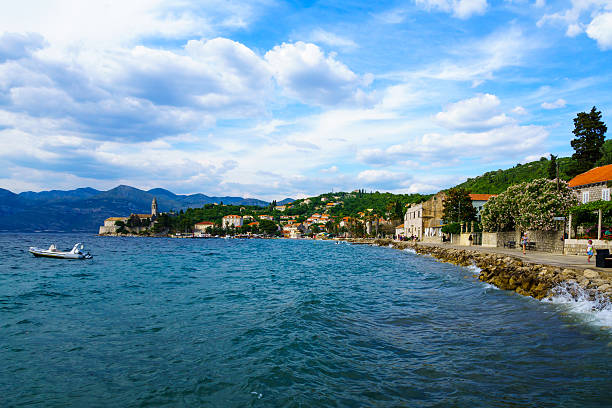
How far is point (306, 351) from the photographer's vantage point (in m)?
8.36

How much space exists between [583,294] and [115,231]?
8589 inches

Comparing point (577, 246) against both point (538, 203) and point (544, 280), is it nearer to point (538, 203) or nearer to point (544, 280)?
point (538, 203)

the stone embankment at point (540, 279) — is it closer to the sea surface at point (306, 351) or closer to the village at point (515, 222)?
the sea surface at point (306, 351)

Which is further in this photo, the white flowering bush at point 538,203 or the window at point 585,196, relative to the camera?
the window at point 585,196

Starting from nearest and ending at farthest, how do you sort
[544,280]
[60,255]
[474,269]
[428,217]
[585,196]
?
[544,280] → [474,269] → [60,255] → [585,196] → [428,217]

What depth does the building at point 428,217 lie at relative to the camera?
69369mm

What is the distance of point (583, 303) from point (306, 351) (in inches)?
378

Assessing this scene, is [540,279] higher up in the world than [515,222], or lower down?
lower down

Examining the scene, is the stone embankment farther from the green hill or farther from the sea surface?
the green hill

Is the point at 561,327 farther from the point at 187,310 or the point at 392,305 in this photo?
the point at 187,310

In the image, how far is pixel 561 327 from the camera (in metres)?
9.64

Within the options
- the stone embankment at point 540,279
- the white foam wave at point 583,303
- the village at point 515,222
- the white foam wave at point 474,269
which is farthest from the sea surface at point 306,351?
the village at point 515,222

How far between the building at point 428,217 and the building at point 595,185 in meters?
26.1

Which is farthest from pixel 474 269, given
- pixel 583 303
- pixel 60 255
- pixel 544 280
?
pixel 60 255
